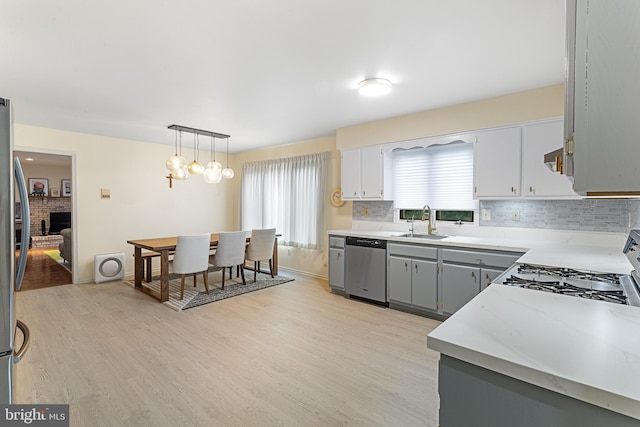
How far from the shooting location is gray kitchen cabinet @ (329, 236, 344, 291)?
4.32 metres

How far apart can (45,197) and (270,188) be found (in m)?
Result: 7.56

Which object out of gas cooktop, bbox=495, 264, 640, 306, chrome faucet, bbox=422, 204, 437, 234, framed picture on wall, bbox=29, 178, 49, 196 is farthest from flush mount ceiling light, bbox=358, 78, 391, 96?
framed picture on wall, bbox=29, 178, 49, 196

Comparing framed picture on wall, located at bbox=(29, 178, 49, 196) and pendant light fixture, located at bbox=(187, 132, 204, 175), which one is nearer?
pendant light fixture, located at bbox=(187, 132, 204, 175)

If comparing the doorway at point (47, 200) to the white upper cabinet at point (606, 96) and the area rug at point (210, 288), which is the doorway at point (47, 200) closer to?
the area rug at point (210, 288)

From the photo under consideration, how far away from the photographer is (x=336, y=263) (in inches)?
172

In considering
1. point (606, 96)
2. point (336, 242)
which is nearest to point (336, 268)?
point (336, 242)

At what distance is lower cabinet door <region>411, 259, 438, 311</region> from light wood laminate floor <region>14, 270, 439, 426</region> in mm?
193

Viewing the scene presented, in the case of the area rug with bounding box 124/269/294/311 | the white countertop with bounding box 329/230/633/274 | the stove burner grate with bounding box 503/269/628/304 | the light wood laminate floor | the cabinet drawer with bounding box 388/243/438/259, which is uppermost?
the white countertop with bounding box 329/230/633/274

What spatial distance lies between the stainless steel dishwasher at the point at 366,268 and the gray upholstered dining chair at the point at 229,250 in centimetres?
161

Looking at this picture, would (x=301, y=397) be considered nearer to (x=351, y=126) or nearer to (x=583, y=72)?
(x=583, y=72)

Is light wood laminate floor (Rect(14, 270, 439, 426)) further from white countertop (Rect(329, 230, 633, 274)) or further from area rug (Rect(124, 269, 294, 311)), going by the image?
white countertop (Rect(329, 230, 633, 274))

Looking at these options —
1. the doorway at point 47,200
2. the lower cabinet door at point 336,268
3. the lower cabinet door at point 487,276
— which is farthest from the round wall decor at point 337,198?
the doorway at point 47,200

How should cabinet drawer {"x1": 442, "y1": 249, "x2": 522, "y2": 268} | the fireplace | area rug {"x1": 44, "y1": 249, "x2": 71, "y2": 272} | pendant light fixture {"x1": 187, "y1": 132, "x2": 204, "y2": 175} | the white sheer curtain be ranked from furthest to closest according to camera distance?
the fireplace, area rug {"x1": 44, "y1": 249, "x2": 71, "y2": 272}, the white sheer curtain, pendant light fixture {"x1": 187, "y1": 132, "x2": 204, "y2": 175}, cabinet drawer {"x1": 442, "y1": 249, "x2": 522, "y2": 268}

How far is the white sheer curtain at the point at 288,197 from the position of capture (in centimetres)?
526
